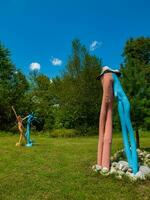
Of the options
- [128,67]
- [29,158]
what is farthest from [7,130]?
[29,158]

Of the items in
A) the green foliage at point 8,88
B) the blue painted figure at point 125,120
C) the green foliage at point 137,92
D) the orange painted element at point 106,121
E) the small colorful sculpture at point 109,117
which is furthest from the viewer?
the green foliage at point 8,88

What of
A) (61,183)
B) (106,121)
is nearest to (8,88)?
(106,121)

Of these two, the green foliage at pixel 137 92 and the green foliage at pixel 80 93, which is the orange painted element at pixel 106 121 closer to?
the green foliage at pixel 137 92

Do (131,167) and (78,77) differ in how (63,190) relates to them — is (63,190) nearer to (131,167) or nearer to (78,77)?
(131,167)

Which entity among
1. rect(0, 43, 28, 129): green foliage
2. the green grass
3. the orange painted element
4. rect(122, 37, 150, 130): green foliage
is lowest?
the green grass

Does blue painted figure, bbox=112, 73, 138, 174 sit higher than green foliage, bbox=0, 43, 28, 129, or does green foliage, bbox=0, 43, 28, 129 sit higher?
green foliage, bbox=0, 43, 28, 129

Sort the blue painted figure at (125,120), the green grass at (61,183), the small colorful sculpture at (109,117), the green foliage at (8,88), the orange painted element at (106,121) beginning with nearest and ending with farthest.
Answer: the green grass at (61,183), the blue painted figure at (125,120), the small colorful sculpture at (109,117), the orange painted element at (106,121), the green foliage at (8,88)

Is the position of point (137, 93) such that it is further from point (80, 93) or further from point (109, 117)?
point (80, 93)

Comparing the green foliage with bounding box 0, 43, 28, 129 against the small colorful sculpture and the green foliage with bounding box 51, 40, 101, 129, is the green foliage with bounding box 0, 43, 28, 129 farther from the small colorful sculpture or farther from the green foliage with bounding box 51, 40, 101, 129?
the small colorful sculpture

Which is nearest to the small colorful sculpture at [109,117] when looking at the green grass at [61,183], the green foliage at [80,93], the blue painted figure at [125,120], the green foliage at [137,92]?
the blue painted figure at [125,120]

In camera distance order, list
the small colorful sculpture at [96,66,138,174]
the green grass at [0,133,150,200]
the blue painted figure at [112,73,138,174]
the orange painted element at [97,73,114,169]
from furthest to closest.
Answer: the orange painted element at [97,73,114,169] → the small colorful sculpture at [96,66,138,174] → the blue painted figure at [112,73,138,174] → the green grass at [0,133,150,200]

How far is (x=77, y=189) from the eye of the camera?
306 inches

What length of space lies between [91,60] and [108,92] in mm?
25165

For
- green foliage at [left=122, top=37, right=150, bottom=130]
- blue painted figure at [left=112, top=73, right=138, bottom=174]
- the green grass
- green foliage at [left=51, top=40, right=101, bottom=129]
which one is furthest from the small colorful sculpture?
green foliage at [left=51, top=40, right=101, bottom=129]
